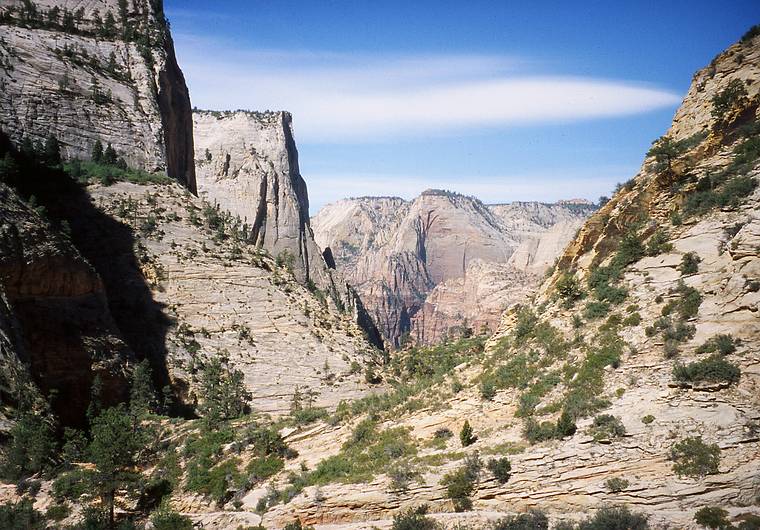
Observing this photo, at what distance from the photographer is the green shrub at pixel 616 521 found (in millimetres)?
17703

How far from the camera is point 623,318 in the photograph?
26.5m

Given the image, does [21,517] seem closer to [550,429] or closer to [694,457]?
[550,429]

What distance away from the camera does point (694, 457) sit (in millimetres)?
18953

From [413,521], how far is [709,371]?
1198cm

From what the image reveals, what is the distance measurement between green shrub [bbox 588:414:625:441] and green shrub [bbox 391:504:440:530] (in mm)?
6828

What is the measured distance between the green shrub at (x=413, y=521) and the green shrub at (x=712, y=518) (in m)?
8.41

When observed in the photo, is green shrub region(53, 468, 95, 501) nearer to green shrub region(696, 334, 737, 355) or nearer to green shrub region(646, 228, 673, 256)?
green shrub region(696, 334, 737, 355)

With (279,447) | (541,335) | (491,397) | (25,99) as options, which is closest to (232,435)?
(279,447)

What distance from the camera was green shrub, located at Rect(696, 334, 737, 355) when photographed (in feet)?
70.1

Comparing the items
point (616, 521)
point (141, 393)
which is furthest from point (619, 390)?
point (141, 393)

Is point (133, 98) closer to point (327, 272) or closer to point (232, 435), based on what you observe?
point (232, 435)

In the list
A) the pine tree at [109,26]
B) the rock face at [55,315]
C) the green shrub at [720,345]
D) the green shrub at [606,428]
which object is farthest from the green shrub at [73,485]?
the pine tree at [109,26]

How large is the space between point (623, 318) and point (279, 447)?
18151mm

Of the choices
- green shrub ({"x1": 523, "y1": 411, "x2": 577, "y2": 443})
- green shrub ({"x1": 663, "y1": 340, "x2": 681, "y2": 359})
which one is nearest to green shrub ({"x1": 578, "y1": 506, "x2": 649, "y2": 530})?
green shrub ({"x1": 523, "y1": 411, "x2": 577, "y2": 443})
